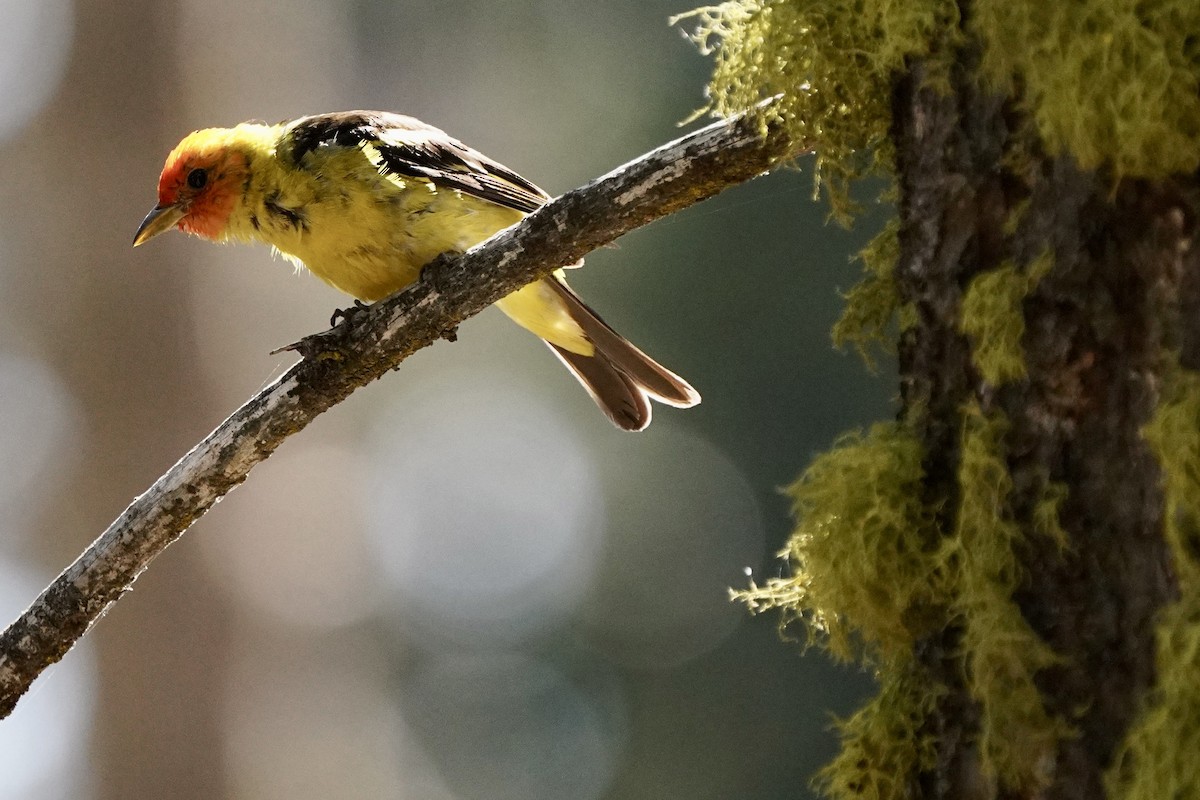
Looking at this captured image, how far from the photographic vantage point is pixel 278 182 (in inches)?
160

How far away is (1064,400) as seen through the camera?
1.69 metres

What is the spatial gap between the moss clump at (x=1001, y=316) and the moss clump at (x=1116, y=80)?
160 millimetres

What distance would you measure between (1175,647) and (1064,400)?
1.09 feet

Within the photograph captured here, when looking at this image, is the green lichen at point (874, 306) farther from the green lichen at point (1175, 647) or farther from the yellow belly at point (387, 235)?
the yellow belly at point (387, 235)

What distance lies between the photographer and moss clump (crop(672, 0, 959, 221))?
2.00 meters

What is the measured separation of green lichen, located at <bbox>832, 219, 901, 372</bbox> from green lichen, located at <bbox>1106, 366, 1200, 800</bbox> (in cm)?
56

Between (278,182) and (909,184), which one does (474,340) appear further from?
(909,184)

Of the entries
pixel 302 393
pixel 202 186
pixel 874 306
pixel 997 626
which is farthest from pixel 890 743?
pixel 202 186

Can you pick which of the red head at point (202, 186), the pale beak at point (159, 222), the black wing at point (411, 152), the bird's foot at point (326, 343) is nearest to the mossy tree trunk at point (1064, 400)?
the bird's foot at point (326, 343)

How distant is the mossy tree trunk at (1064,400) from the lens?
1.61 m

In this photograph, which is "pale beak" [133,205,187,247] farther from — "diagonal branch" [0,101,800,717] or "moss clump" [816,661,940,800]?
"moss clump" [816,661,940,800]

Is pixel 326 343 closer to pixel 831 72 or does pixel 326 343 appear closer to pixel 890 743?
pixel 831 72

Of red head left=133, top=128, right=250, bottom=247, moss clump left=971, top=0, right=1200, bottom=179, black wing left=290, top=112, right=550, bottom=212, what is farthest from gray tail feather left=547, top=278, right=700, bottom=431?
moss clump left=971, top=0, right=1200, bottom=179

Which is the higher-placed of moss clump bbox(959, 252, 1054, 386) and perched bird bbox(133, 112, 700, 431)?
perched bird bbox(133, 112, 700, 431)
